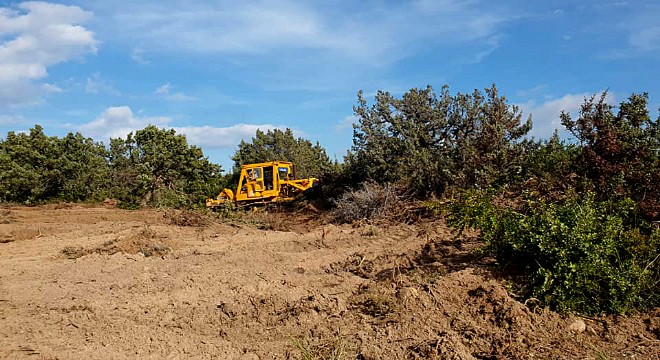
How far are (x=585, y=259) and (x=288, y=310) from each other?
10.9 ft

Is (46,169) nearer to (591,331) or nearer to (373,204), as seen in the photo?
(373,204)

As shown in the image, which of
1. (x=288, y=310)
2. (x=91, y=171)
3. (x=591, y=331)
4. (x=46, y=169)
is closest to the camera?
(x=591, y=331)

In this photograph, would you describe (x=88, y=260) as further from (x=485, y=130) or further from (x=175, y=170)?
(x=175, y=170)

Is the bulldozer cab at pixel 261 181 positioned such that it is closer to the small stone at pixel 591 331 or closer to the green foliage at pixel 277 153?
the green foliage at pixel 277 153

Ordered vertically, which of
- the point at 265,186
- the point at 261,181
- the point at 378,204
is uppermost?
the point at 261,181

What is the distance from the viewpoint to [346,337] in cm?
516

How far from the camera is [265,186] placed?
20141 mm

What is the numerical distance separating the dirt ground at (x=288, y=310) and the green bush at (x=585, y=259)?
245 mm

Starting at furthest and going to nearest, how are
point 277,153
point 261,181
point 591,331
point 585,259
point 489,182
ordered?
point 277,153 → point 261,181 → point 489,182 → point 585,259 → point 591,331

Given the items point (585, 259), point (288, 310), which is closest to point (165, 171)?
point (288, 310)

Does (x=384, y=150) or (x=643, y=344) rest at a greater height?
(x=384, y=150)

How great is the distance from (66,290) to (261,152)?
29.7m

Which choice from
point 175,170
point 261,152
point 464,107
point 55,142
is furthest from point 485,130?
point 261,152

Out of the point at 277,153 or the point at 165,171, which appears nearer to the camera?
the point at 165,171
